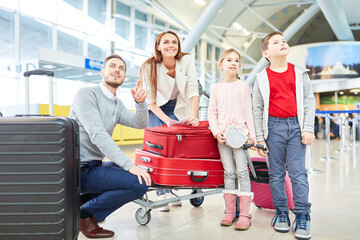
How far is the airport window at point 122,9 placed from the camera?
1364cm

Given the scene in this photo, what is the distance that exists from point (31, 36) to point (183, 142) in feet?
30.1

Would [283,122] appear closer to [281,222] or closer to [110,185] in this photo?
[281,222]

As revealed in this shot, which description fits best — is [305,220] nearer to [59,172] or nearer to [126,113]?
[126,113]

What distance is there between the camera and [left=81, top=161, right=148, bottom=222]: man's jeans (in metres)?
1.87

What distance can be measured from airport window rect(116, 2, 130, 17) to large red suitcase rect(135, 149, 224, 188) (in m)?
12.5

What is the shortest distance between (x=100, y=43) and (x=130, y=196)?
1172cm

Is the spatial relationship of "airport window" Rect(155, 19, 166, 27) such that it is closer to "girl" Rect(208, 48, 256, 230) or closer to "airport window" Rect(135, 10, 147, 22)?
"airport window" Rect(135, 10, 147, 22)

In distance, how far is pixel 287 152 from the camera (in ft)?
7.43

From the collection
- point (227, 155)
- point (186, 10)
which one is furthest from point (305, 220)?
point (186, 10)

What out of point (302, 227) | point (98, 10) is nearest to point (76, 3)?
point (98, 10)

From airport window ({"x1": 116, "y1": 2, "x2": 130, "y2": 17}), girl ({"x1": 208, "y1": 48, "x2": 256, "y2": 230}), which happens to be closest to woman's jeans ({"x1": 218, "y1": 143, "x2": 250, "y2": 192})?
girl ({"x1": 208, "y1": 48, "x2": 256, "y2": 230})

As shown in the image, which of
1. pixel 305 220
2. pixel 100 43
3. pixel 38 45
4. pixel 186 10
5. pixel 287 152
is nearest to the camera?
pixel 305 220

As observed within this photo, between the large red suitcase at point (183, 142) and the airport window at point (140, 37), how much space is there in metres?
12.8

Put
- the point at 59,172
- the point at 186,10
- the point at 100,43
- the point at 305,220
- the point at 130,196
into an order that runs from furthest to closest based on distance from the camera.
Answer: the point at 186,10, the point at 100,43, the point at 305,220, the point at 130,196, the point at 59,172
